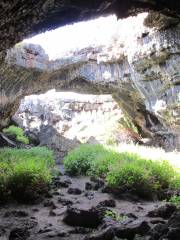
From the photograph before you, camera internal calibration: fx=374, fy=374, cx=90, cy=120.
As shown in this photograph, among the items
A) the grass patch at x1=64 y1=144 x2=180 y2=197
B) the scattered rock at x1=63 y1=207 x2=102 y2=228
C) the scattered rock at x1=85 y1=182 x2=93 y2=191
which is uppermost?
the grass patch at x1=64 y1=144 x2=180 y2=197

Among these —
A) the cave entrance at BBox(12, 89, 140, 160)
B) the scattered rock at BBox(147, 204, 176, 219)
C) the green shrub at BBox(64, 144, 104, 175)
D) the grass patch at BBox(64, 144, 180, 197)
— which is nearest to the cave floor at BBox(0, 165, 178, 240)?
the scattered rock at BBox(147, 204, 176, 219)

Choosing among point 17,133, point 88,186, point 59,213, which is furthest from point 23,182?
point 17,133

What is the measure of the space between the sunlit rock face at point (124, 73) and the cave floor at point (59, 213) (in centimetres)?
517

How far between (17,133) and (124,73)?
29.3 feet

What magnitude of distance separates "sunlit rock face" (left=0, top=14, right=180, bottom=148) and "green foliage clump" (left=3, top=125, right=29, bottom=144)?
2075mm

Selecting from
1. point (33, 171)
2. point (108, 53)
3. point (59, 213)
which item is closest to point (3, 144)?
point (108, 53)

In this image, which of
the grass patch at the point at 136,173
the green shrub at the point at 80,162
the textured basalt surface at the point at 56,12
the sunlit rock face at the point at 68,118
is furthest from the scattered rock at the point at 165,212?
the sunlit rock face at the point at 68,118

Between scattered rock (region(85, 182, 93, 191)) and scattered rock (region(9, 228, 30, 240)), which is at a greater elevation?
scattered rock (region(9, 228, 30, 240))

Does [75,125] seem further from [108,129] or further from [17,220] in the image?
[17,220]

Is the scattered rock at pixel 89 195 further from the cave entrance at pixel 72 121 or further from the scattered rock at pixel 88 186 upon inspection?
the cave entrance at pixel 72 121

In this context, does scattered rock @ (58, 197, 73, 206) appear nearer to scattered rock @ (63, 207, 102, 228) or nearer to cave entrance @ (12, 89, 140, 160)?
scattered rock @ (63, 207, 102, 228)

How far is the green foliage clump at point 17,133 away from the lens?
22.6m

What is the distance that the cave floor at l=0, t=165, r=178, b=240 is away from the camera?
670 centimetres

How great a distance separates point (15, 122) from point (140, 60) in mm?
13459
